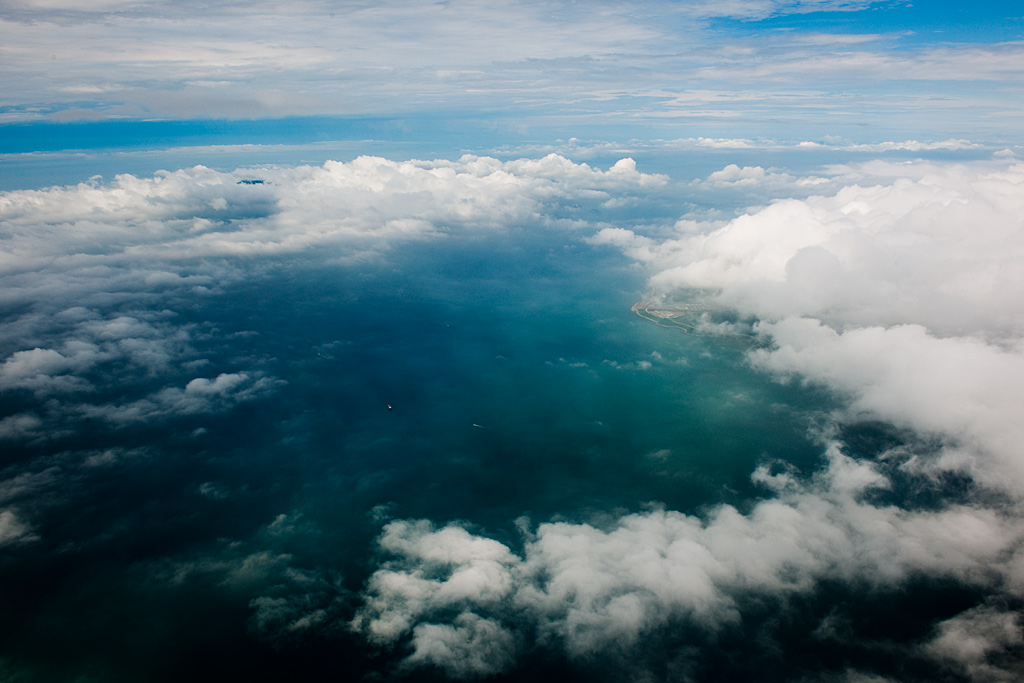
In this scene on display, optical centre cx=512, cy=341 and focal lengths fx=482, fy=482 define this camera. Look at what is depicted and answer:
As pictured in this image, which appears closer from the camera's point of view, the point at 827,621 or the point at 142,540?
the point at 827,621

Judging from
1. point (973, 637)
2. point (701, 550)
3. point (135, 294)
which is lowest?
point (973, 637)

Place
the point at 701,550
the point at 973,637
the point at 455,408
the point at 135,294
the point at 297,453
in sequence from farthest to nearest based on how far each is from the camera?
the point at 135,294, the point at 455,408, the point at 297,453, the point at 701,550, the point at 973,637

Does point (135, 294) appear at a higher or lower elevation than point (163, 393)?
higher

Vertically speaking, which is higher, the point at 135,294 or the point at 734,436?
the point at 135,294

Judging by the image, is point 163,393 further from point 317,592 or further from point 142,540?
→ point 317,592

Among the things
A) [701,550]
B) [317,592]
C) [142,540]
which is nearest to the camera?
[317,592]

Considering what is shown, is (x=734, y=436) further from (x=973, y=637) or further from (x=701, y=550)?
(x=973, y=637)

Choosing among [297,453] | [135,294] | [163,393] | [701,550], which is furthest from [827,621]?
[135,294]

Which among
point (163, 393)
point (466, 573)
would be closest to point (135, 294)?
point (163, 393)

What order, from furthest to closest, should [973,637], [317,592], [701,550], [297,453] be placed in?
[297,453] < [701,550] < [317,592] < [973,637]
